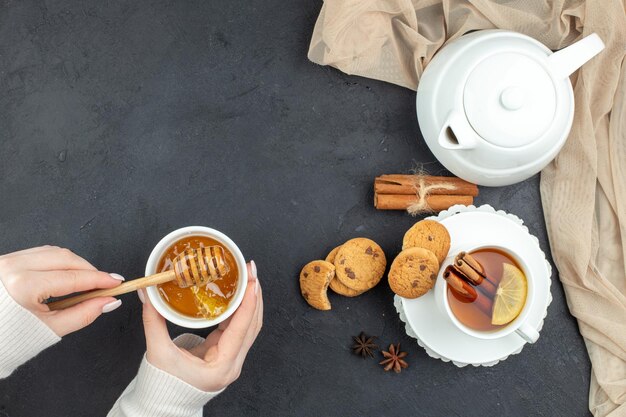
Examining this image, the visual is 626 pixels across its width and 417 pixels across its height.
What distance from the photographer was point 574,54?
106 cm

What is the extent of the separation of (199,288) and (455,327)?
438mm

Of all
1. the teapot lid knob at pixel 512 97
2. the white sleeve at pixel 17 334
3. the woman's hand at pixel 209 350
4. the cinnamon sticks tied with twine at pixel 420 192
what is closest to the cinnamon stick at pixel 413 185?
the cinnamon sticks tied with twine at pixel 420 192

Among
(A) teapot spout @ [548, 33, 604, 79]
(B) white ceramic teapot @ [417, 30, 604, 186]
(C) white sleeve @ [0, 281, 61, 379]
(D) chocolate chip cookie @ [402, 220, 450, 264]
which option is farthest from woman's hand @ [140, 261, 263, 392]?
(A) teapot spout @ [548, 33, 604, 79]

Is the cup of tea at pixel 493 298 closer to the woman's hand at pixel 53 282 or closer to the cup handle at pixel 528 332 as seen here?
the cup handle at pixel 528 332

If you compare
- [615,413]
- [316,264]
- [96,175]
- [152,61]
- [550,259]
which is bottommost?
[615,413]

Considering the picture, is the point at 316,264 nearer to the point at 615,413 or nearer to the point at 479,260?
the point at 479,260

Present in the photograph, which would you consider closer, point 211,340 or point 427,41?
→ point 211,340

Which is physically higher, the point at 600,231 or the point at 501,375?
the point at 600,231

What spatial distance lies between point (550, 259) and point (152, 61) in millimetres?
828

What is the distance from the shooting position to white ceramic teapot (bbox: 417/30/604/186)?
1041 millimetres

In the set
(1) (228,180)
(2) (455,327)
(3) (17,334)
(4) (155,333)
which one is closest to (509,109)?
(2) (455,327)

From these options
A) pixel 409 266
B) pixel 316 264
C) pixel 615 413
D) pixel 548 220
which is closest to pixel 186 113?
pixel 316 264

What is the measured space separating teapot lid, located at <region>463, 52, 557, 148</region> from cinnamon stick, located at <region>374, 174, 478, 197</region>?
157 millimetres

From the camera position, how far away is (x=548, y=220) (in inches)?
48.2
